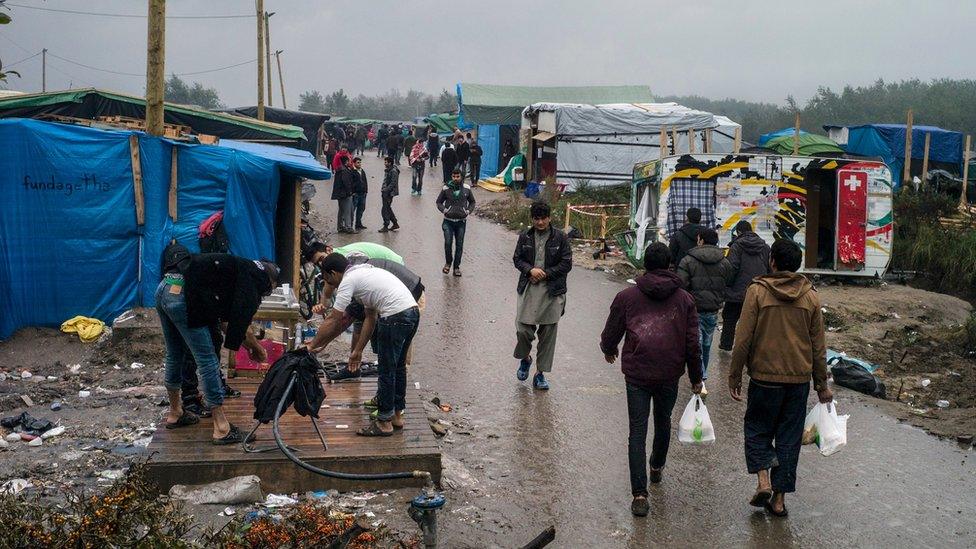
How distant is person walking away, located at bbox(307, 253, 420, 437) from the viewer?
21.2ft

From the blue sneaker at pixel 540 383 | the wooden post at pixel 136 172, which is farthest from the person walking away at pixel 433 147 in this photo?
the blue sneaker at pixel 540 383

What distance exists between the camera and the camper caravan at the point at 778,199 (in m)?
15.4

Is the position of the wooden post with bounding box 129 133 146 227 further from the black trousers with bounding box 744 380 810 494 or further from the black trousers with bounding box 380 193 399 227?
the black trousers with bounding box 380 193 399 227

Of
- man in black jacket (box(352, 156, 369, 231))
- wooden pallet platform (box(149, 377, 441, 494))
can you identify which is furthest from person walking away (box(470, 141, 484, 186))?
wooden pallet platform (box(149, 377, 441, 494))

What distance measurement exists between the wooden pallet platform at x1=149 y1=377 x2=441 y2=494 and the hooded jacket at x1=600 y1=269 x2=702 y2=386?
5.11 feet

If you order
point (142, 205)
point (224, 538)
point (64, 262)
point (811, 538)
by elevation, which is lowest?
point (811, 538)

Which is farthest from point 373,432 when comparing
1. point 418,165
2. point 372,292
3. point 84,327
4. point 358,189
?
point 418,165

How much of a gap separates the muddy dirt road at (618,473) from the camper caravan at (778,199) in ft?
16.5

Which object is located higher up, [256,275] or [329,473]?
[256,275]

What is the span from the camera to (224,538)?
439 centimetres

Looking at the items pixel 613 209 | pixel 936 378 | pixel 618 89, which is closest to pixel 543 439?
pixel 936 378

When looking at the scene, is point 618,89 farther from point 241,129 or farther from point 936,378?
point 936,378

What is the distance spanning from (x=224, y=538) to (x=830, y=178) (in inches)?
590

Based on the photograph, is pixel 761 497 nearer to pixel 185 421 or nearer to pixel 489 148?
pixel 185 421
